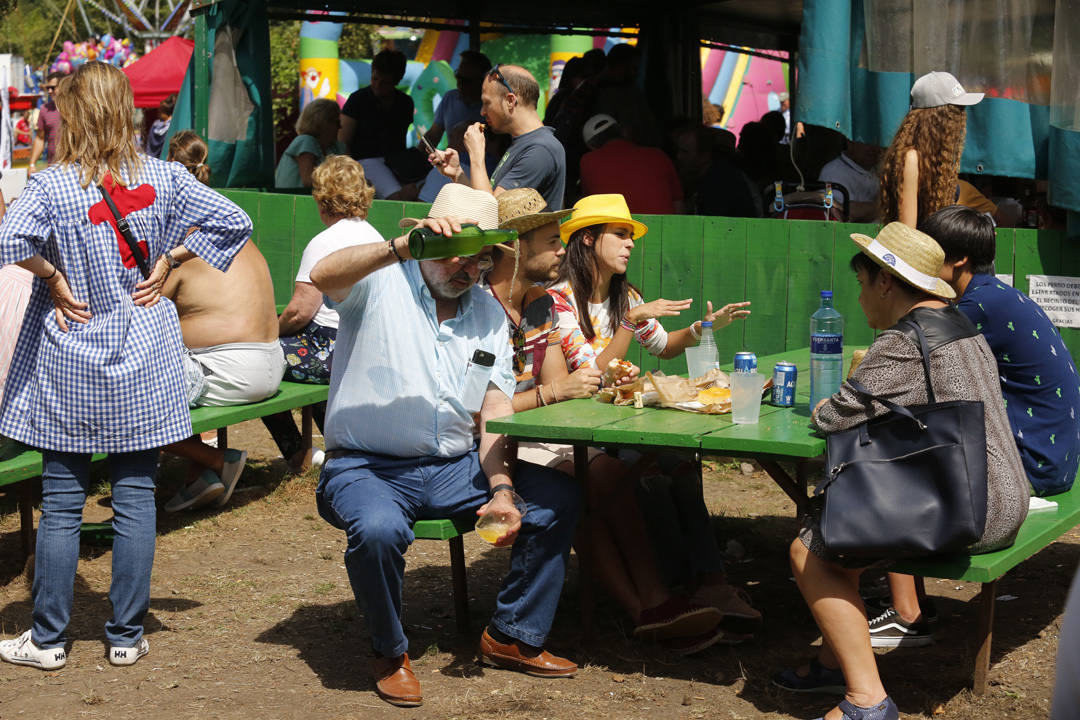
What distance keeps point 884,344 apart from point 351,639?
84.8 inches

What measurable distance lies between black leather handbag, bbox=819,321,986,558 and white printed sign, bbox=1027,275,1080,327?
2997 mm

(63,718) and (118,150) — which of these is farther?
(118,150)

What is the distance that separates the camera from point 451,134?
848 centimetres

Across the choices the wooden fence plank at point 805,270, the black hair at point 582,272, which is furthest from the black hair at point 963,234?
the wooden fence plank at point 805,270

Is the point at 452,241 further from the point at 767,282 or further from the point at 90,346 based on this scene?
the point at 767,282

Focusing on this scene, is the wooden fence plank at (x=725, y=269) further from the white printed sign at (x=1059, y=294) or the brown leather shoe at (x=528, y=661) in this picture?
the brown leather shoe at (x=528, y=661)

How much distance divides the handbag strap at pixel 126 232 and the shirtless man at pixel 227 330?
1467 millimetres

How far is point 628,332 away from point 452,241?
1.06m

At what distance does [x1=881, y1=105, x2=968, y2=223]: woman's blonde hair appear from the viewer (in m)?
5.05

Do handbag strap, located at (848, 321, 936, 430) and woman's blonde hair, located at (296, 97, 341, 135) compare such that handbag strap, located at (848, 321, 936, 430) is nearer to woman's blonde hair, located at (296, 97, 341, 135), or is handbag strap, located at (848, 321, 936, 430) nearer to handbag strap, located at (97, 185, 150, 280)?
handbag strap, located at (97, 185, 150, 280)

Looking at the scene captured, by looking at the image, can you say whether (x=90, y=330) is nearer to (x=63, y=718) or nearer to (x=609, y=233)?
(x=63, y=718)

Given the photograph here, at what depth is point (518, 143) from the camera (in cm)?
634

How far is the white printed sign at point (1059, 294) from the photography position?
6027 millimetres

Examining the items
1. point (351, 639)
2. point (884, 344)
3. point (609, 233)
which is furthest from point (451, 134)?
point (884, 344)
